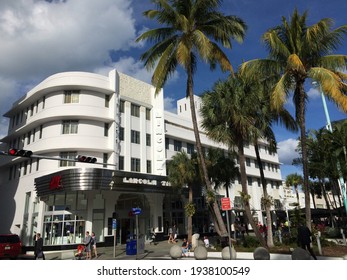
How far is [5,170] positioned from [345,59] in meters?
38.6

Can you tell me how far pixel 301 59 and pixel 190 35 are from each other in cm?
711

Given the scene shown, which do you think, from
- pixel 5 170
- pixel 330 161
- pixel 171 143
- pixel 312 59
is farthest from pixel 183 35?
pixel 5 170

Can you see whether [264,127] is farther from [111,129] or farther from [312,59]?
[111,129]

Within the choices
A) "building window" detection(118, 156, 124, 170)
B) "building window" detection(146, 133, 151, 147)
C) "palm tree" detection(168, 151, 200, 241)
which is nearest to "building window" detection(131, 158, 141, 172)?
"building window" detection(118, 156, 124, 170)

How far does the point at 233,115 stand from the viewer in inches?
806

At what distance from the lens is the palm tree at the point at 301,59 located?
1677cm

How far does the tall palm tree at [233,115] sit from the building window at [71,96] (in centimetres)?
1509

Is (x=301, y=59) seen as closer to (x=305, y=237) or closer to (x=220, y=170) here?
(x=305, y=237)

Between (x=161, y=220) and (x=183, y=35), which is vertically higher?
(x=183, y=35)

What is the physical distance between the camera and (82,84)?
101ft

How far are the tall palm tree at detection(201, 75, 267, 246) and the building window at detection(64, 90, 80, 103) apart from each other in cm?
1509

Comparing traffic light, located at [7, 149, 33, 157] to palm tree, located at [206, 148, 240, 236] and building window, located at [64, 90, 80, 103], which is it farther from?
palm tree, located at [206, 148, 240, 236]

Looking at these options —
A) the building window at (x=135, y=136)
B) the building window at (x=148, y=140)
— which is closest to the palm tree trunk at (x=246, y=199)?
the building window at (x=135, y=136)

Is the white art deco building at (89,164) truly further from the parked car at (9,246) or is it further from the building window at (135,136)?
the parked car at (9,246)
